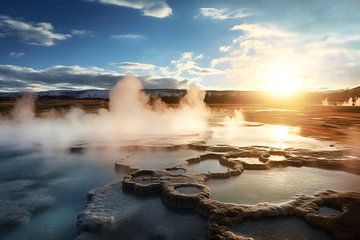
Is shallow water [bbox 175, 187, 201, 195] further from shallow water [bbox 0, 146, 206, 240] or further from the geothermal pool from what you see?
shallow water [bbox 0, 146, 206, 240]

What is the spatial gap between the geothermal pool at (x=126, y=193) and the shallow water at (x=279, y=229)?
23mm

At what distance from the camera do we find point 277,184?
395 inches

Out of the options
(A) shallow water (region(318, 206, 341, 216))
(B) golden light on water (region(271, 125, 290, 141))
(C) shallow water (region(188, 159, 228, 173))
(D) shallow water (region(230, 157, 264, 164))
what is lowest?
(A) shallow water (region(318, 206, 341, 216))

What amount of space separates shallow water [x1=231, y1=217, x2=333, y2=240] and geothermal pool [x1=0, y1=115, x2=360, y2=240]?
0.07 ft

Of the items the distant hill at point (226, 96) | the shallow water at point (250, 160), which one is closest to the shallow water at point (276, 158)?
the shallow water at point (250, 160)

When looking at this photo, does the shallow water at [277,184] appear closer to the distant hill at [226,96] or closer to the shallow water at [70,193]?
the shallow water at [70,193]

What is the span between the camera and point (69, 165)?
12.7m

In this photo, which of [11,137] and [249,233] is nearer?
[249,233]

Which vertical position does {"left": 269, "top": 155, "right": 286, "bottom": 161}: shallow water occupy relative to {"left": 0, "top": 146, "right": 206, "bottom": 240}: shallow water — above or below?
above

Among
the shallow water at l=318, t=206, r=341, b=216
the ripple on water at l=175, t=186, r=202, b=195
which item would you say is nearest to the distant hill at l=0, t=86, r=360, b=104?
the ripple on water at l=175, t=186, r=202, b=195

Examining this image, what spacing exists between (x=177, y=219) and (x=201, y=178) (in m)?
2.75

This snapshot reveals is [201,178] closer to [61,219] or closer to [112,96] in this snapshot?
[61,219]

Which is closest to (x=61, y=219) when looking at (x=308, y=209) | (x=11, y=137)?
(x=308, y=209)

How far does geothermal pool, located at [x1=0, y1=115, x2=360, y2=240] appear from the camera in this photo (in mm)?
7020
